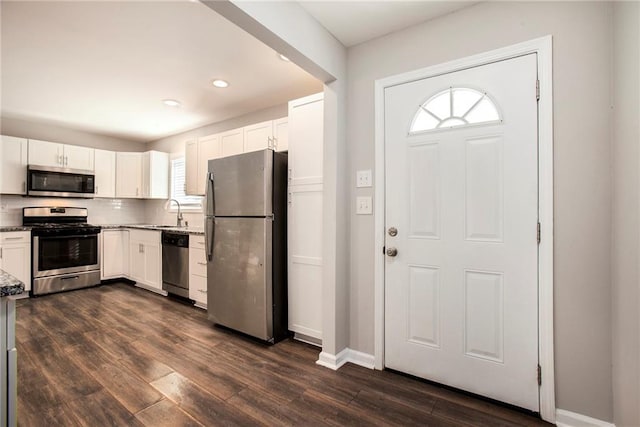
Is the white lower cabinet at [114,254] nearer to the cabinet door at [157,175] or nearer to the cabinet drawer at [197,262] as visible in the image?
the cabinet door at [157,175]

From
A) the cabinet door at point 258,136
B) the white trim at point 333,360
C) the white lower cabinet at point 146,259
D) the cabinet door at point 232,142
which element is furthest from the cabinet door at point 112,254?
the white trim at point 333,360

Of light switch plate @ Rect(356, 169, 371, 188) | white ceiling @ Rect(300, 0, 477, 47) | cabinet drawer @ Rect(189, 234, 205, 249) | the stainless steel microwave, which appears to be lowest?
cabinet drawer @ Rect(189, 234, 205, 249)

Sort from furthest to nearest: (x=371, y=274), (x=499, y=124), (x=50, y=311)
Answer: (x=50, y=311)
(x=371, y=274)
(x=499, y=124)

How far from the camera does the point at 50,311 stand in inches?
132

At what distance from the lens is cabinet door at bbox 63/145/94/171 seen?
14.6 feet

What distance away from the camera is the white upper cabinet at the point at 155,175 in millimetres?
4891

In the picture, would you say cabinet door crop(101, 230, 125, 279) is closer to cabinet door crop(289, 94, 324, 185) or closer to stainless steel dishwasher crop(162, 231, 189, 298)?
stainless steel dishwasher crop(162, 231, 189, 298)

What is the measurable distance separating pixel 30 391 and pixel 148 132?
4.09 meters

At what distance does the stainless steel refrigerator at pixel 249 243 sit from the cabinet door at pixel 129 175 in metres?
2.95

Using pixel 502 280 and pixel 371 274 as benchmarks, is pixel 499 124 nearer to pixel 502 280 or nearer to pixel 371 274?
pixel 502 280

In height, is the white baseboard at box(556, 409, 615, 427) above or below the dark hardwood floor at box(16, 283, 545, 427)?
above

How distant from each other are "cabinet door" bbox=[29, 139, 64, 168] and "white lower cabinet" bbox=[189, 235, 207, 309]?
2.64 metres

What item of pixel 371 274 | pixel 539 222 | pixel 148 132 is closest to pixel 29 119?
pixel 148 132

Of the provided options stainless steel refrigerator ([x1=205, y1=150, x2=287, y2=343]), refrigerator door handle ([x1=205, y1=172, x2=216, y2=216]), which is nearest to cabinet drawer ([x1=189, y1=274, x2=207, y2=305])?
stainless steel refrigerator ([x1=205, y1=150, x2=287, y2=343])
